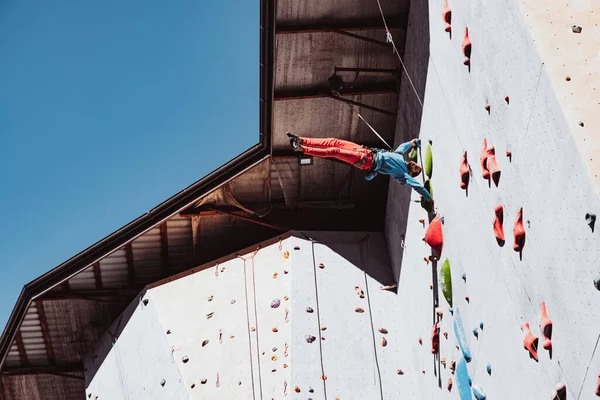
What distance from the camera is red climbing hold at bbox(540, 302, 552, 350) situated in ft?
23.6

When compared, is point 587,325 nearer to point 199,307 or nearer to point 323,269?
point 323,269

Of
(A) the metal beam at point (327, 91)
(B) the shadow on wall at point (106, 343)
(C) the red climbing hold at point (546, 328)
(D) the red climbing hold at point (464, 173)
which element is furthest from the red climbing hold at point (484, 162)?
(B) the shadow on wall at point (106, 343)

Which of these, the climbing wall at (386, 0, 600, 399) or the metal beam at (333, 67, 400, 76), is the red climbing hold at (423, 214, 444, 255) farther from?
the metal beam at (333, 67, 400, 76)

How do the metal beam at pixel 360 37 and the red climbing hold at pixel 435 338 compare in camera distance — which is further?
the metal beam at pixel 360 37

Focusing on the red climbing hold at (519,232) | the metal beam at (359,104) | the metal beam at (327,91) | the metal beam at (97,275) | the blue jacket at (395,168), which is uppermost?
the metal beam at (327,91)

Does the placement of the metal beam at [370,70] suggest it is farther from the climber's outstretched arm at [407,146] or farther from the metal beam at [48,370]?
the metal beam at [48,370]

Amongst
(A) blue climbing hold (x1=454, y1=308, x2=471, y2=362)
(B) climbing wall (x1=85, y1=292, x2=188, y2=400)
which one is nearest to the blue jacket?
(A) blue climbing hold (x1=454, y1=308, x2=471, y2=362)

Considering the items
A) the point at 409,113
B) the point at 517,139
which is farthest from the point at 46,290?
the point at 517,139

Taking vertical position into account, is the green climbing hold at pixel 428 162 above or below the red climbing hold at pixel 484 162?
above

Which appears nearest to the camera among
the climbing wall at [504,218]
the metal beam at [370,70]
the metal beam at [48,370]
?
the climbing wall at [504,218]

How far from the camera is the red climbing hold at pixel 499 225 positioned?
8211 mm

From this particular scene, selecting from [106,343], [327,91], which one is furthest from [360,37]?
[106,343]

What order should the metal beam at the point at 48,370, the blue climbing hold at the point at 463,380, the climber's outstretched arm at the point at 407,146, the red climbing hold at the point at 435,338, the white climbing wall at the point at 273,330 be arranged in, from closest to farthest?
the blue climbing hold at the point at 463,380, the red climbing hold at the point at 435,338, the climber's outstretched arm at the point at 407,146, the white climbing wall at the point at 273,330, the metal beam at the point at 48,370

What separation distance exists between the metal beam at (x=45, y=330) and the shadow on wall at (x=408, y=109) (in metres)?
5.64
